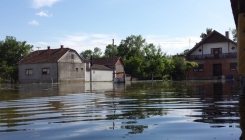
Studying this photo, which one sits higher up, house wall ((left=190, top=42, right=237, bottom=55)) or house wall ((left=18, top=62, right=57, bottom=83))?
house wall ((left=190, top=42, right=237, bottom=55))

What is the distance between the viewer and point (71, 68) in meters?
53.0

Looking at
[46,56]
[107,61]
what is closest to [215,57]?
[107,61]

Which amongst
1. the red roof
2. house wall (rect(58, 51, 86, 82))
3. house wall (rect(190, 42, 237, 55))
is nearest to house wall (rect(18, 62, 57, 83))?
house wall (rect(58, 51, 86, 82))

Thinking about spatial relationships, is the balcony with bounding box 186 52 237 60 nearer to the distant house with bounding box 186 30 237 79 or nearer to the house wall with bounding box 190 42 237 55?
the distant house with bounding box 186 30 237 79

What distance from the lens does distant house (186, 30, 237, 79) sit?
49250mm

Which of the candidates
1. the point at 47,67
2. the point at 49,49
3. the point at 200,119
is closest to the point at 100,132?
the point at 200,119

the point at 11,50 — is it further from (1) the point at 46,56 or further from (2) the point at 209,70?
(2) the point at 209,70

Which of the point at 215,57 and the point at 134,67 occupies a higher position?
the point at 215,57

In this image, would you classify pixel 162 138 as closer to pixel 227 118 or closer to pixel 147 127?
pixel 147 127

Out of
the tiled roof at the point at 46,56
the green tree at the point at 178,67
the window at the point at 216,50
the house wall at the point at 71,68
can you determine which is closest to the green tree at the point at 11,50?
the tiled roof at the point at 46,56

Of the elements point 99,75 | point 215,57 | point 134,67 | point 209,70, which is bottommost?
point 99,75

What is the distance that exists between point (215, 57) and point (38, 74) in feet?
97.8

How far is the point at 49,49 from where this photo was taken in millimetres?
57656

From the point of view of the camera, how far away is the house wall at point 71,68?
2002 inches
